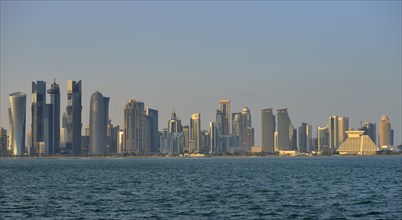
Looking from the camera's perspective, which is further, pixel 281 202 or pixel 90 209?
pixel 281 202

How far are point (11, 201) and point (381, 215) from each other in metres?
42.5

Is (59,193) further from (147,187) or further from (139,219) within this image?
(139,219)

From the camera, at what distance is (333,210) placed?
73188 mm

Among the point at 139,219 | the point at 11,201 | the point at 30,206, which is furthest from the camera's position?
the point at 11,201

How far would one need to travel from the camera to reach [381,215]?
69625 mm

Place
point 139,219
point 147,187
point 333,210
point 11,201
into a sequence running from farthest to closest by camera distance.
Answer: point 147,187 < point 11,201 < point 333,210 < point 139,219

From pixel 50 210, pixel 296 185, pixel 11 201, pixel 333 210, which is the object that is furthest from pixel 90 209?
pixel 296 185

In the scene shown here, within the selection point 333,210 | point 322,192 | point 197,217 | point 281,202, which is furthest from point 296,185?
point 197,217

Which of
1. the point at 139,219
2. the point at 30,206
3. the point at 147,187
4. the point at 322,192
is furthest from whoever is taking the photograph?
the point at 147,187

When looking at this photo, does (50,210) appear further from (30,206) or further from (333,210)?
(333,210)

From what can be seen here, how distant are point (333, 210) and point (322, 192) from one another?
917 inches

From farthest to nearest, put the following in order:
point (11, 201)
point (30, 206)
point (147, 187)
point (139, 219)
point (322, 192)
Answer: point (147, 187) → point (322, 192) → point (11, 201) → point (30, 206) → point (139, 219)

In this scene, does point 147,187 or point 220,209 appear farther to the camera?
point 147,187

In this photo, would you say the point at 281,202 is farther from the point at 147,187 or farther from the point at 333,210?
the point at 147,187
